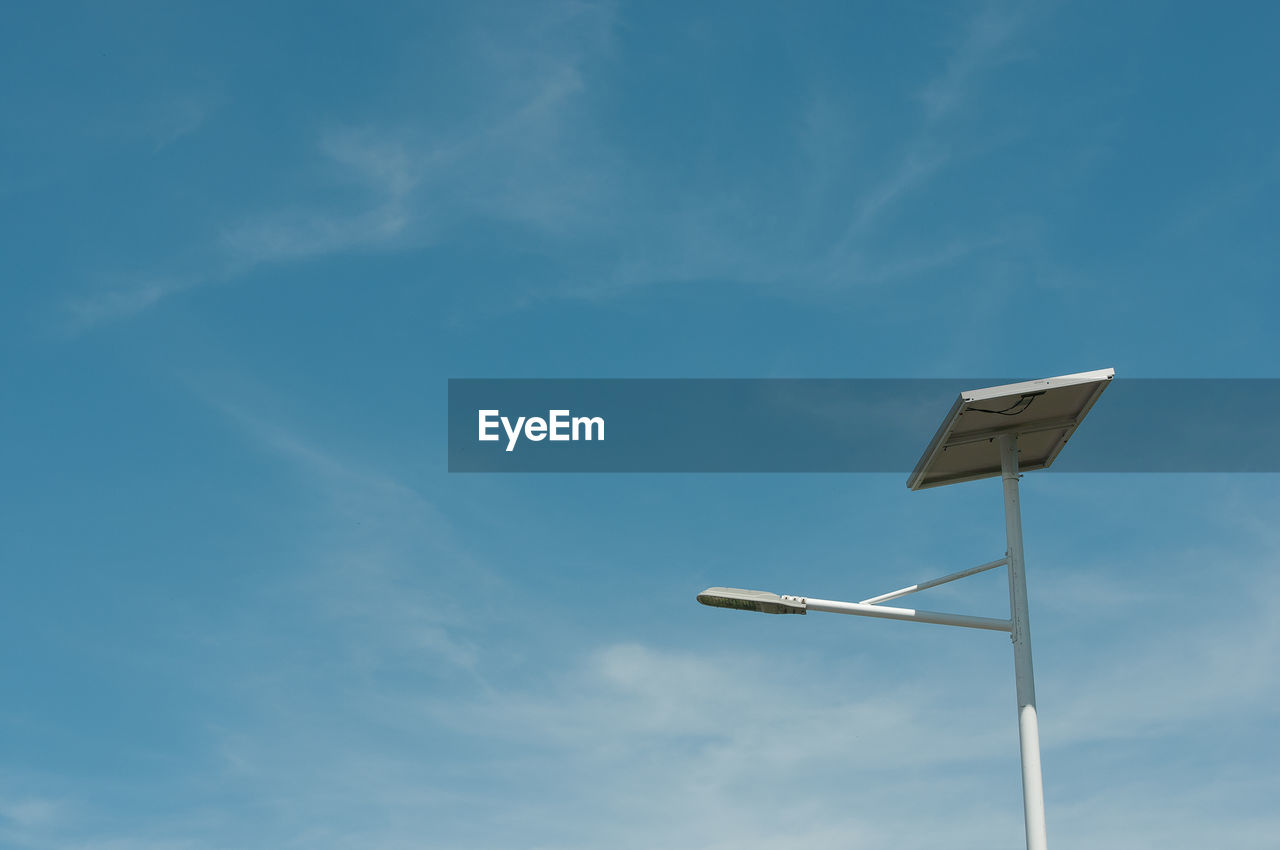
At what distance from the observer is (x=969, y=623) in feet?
50.8

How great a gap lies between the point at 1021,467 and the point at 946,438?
63.0 inches

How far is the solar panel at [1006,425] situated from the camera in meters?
15.2

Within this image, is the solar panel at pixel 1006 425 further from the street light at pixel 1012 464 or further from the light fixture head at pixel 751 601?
the light fixture head at pixel 751 601

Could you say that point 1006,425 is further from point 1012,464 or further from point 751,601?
point 751,601

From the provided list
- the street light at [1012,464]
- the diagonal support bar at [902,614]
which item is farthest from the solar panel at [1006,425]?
the diagonal support bar at [902,614]

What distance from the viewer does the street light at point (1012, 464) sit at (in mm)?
15062

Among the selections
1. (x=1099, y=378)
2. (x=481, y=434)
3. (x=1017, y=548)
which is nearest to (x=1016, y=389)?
(x=1099, y=378)

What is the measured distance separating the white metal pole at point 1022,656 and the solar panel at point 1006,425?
0.25 metres

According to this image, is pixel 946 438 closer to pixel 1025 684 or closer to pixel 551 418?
pixel 1025 684

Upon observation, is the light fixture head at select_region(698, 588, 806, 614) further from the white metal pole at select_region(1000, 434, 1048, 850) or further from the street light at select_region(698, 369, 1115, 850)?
the white metal pole at select_region(1000, 434, 1048, 850)

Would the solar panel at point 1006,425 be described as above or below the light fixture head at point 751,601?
above

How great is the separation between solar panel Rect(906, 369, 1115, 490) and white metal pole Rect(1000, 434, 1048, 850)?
0.25 meters

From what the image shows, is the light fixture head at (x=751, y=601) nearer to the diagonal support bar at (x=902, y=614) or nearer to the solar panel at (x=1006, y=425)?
the diagonal support bar at (x=902, y=614)

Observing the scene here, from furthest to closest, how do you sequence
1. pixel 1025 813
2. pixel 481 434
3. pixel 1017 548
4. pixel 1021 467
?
1. pixel 481 434
2. pixel 1021 467
3. pixel 1017 548
4. pixel 1025 813
